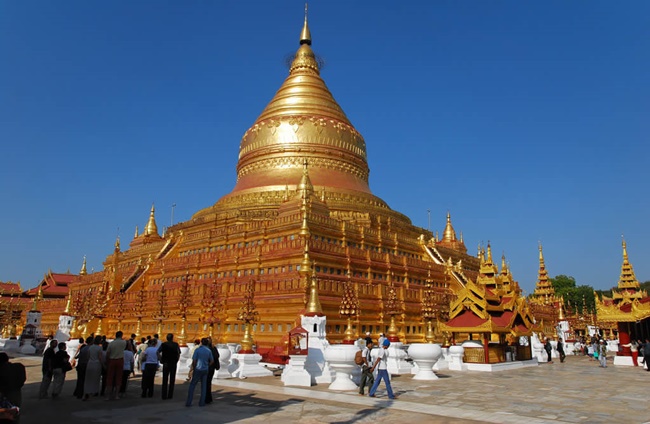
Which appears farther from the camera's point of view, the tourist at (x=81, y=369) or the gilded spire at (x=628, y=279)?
the gilded spire at (x=628, y=279)

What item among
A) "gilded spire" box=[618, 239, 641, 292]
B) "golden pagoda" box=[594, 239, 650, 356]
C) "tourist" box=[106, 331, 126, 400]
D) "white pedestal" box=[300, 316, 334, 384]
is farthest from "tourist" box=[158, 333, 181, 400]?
"gilded spire" box=[618, 239, 641, 292]

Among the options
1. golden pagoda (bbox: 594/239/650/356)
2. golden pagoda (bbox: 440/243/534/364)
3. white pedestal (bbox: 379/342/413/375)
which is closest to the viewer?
white pedestal (bbox: 379/342/413/375)

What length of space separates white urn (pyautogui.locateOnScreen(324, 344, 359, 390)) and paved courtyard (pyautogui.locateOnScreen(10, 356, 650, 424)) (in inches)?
24.8

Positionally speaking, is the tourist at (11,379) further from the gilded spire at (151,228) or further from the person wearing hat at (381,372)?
the gilded spire at (151,228)

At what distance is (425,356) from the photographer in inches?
749

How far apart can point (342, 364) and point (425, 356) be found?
459 cm

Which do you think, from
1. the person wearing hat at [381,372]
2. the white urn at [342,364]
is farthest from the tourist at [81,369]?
the person wearing hat at [381,372]

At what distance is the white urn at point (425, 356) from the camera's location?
19.0m

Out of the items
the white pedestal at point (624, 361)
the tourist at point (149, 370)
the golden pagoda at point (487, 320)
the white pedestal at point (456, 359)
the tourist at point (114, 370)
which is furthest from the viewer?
the white pedestal at point (624, 361)

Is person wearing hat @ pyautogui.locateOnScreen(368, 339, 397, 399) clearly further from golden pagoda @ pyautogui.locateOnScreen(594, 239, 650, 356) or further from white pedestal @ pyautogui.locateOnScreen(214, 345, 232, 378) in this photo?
golden pagoda @ pyautogui.locateOnScreen(594, 239, 650, 356)

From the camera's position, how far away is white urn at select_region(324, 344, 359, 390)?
51.2ft

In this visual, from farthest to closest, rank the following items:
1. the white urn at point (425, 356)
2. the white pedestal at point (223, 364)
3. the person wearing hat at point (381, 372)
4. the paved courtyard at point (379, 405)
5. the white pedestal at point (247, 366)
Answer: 1. the white pedestal at point (247, 366)
2. the white urn at point (425, 356)
3. the white pedestal at point (223, 364)
4. the person wearing hat at point (381, 372)
5. the paved courtyard at point (379, 405)

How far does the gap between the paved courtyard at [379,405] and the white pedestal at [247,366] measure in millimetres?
1270

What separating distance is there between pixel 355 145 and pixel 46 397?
37472mm
